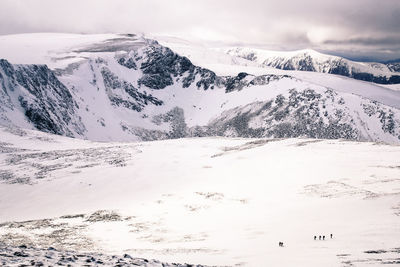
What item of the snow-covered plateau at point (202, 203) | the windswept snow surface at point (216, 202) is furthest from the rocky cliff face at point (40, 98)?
the windswept snow surface at point (216, 202)

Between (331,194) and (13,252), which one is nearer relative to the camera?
(13,252)

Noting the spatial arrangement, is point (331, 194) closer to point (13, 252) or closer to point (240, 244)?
point (240, 244)

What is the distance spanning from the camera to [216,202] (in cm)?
4844

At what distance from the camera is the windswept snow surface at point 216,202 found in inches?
1123

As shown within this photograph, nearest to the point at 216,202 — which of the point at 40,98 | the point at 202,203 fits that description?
the point at 202,203

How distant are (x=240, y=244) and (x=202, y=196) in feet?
65.9

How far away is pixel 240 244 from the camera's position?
102 ft

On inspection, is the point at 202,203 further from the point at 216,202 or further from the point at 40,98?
the point at 40,98

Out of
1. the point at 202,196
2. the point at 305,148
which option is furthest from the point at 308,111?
the point at 202,196

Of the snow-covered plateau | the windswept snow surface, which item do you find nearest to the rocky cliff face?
the snow-covered plateau

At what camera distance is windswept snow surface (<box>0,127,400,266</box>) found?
2853cm

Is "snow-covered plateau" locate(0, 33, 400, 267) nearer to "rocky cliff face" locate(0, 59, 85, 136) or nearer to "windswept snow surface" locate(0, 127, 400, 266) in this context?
"windswept snow surface" locate(0, 127, 400, 266)

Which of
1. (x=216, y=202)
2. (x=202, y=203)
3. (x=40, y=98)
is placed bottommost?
(x=202, y=203)

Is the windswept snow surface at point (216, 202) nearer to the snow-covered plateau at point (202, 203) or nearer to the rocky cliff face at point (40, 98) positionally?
the snow-covered plateau at point (202, 203)
